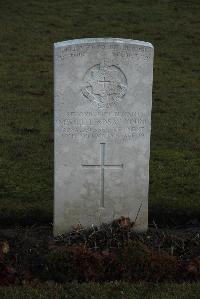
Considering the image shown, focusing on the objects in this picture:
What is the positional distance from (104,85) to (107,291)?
5.87ft

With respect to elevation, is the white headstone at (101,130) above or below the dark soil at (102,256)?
above

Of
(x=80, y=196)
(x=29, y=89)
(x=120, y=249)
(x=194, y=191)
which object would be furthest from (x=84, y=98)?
(x=29, y=89)

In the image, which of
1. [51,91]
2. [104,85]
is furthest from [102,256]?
[51,91]

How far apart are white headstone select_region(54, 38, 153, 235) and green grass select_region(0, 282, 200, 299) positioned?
1.04 m

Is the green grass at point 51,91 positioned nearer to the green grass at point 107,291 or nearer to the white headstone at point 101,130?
the white headstone at point 101,130

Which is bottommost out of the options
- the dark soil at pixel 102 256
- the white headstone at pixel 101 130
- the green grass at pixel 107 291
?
the green grass at pixel 107 291

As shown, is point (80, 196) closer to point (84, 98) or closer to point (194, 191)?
point (84, 98)

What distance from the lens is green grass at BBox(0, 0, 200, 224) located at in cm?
733

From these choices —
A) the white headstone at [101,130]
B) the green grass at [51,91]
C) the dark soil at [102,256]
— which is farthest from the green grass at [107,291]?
the green grass at [51,91]

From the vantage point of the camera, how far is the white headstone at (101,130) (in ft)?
19.2

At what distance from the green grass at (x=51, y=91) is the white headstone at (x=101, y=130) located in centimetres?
73

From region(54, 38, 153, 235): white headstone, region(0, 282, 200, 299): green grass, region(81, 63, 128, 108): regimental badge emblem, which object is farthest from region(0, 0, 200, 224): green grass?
region(0, 282, 200, 299): green grass

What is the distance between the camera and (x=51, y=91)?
469 inches

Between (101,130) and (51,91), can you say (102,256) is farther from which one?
(51,91)
